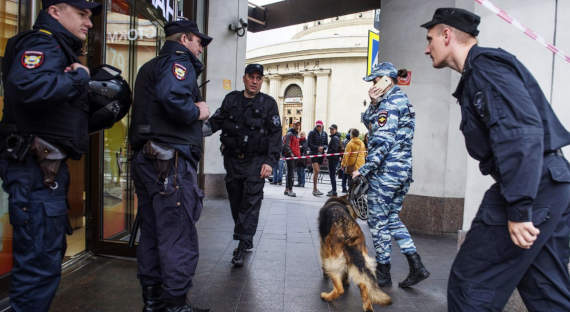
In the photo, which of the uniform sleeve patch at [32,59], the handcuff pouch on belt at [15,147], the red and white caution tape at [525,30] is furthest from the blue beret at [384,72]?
the handcuff pouch on belt at [15,147]

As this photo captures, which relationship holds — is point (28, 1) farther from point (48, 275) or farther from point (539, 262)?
point (539, 262)

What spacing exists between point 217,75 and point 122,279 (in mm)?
6057

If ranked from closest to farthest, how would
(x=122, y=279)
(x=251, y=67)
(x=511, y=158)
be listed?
(x=511, y=158)
(x=122, y=279)
(x=251, y=67)

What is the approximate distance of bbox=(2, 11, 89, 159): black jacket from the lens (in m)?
A: 1.97

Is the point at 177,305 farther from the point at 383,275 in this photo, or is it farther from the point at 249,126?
the point at 249,126

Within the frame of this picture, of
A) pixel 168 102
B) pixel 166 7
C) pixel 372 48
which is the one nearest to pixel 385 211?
pixel 168 102

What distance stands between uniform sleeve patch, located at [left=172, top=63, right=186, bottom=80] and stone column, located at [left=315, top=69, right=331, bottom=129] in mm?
29930

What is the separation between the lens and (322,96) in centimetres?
3262

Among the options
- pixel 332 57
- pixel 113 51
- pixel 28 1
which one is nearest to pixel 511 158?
pixel 28 1

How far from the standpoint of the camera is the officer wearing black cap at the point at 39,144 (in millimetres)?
2006

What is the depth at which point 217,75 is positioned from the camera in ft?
28.9

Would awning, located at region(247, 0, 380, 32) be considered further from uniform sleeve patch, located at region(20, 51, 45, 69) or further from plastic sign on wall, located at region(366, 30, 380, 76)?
uniform sleeve patch, located at region(20, 51, 45, 69)

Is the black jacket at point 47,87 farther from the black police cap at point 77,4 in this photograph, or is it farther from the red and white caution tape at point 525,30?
the red and white caution tape at point 525,30

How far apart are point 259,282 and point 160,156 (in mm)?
1726
